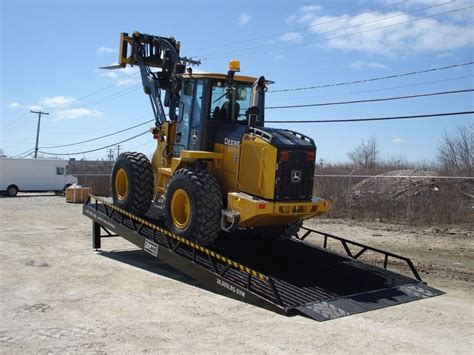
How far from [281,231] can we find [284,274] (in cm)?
192

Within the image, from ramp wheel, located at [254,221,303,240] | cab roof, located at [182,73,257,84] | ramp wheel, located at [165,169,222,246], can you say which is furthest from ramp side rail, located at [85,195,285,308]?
cab roof, located at [182,73,257,84]

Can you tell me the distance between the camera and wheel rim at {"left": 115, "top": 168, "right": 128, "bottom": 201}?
33.3ft

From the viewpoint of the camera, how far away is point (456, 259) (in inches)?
431

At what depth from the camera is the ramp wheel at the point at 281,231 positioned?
9.33 meters

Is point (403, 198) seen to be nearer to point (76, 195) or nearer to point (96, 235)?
point (96, 235)

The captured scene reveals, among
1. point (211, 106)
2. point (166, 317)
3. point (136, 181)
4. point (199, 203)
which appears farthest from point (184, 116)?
point (166, 317)

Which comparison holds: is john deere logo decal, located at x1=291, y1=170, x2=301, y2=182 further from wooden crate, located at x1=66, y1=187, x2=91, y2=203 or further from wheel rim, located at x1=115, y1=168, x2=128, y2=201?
wooden crate, located at x1=66, y1=187, x2=91, y2=203

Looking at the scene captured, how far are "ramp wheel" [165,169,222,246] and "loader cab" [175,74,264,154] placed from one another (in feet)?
2.69

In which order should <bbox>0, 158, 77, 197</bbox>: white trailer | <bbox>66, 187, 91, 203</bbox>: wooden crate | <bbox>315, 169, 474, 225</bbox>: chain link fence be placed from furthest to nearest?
<bbox>0, 158, 77, 197</bbox>: white trailer → <bbox>66, 187, 91, 203</bbox>: wooden crate → <bbox>315, 169, 474, 225</bbox>: chain link fence

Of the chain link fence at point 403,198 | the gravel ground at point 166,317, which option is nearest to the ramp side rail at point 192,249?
the gravel ground at point 166,317

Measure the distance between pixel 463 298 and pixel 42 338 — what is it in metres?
6.12

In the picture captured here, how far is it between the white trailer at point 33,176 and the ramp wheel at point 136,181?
21.0 m

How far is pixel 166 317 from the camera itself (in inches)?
250

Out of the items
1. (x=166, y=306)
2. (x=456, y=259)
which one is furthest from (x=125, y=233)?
(x=456, y=259)
